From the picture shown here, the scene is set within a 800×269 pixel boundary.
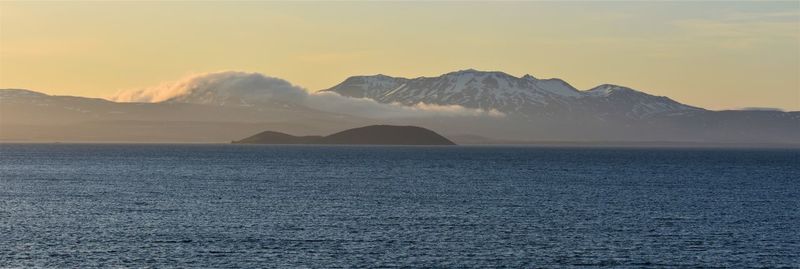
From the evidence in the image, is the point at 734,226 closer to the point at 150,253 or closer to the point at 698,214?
the point at 698,214

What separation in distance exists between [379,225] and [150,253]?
983 inches

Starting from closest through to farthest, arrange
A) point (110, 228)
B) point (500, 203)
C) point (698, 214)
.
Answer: point (110, 228) → point (698, 214) → point (500, 203)

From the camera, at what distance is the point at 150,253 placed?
243ft

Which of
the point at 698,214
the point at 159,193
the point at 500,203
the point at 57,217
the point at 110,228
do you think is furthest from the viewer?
the point at 159,193

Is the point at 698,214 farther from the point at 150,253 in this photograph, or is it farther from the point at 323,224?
the point at 150,253

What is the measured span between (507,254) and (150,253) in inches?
994

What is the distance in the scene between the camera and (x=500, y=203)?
12112 centimetres

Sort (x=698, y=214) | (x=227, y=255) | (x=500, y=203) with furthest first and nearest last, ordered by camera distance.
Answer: (x=500, y=203), (x=698, y=214), (x=227, y=255)

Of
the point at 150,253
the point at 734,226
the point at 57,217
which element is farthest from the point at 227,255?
the point at 734,226

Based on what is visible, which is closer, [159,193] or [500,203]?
[500,203]

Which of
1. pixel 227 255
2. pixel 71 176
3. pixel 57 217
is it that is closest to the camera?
pixel 227 255

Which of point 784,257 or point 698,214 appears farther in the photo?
point 698,214

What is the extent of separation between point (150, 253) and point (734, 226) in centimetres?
5237

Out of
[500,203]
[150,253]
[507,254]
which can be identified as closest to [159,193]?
[500,203]
